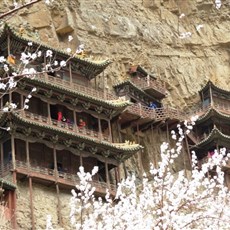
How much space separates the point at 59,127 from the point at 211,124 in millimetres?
14266

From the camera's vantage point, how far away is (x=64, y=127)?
30.9 m

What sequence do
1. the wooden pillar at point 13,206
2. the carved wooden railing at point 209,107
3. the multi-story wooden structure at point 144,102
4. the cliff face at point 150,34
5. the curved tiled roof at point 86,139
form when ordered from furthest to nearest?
the carved wooden railing at point 209,107, the cliff face at point 150,34, the multi-story wooden structure at point 144,102, the curved tiled roof at point 86,139, the wooden pillar at point 13,206

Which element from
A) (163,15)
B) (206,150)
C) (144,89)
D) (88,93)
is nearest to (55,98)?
(88,93)

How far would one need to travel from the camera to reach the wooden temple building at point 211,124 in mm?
39656

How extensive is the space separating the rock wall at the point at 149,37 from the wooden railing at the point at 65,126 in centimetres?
343

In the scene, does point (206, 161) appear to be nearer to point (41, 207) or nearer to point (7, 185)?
point (41, 207)

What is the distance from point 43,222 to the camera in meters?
27.2

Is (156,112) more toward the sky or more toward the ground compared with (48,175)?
more toward the sky


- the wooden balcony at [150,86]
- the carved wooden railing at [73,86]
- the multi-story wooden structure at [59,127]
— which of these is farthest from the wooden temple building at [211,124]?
the carved wooden railing at [73,86]

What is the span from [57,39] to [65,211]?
12511 mm

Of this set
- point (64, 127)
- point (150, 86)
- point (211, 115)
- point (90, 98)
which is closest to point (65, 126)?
point (64, 127)

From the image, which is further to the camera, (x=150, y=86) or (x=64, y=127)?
(x=150, y=86)

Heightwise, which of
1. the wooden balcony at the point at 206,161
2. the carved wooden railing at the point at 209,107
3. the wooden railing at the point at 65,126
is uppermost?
the carved wooden railing at the point at 209,107

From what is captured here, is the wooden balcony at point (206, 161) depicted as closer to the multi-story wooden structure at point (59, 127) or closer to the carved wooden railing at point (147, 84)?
the carved wooden railing at point (147, 84)
